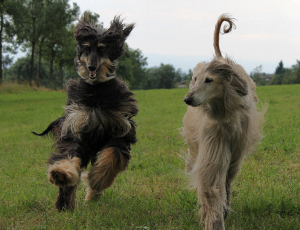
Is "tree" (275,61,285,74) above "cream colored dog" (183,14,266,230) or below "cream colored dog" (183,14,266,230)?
above

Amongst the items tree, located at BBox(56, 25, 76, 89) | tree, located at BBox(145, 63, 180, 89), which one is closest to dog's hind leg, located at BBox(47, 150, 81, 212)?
tree, located at BBox(56, 25, 76, 89)

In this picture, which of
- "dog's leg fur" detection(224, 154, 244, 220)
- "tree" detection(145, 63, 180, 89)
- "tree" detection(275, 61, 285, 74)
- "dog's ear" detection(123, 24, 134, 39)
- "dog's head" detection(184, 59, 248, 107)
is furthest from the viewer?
"tree" detection(275, 61, 285, 74)

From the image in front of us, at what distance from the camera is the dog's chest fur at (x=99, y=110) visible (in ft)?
11.1

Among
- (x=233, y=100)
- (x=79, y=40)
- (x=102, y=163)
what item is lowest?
(x=102, y=163)

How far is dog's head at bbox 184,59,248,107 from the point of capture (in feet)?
8.64

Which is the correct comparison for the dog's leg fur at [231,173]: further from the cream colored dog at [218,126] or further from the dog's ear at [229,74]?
the dog's ear at [229,74]

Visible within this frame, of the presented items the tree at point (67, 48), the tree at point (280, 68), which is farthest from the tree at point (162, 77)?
the tree at point (67, 48)

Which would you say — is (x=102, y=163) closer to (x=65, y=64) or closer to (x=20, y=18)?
(x=20, y=18)

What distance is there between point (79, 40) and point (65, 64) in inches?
1306

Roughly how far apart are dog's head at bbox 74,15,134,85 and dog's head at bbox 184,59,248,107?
3.90 ft

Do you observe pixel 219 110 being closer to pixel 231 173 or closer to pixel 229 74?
pixel 229 74

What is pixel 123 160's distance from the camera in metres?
3.37

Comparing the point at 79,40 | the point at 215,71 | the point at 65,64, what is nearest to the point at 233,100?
the point at 215,71

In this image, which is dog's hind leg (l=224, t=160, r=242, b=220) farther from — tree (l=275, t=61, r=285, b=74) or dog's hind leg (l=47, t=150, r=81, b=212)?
tree (l=275, t=61, r=285, b=74)
